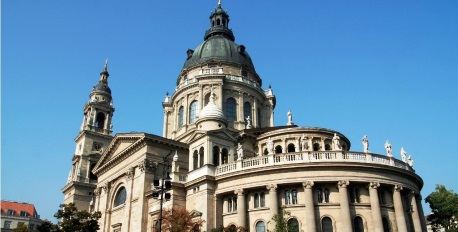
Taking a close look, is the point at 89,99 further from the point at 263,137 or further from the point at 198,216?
the point at 198,216

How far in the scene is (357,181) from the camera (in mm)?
31891

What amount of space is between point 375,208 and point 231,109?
84.5ft

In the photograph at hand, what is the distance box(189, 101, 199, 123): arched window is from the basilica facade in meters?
0.15

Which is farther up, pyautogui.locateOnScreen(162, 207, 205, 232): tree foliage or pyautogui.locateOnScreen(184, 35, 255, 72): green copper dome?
pyautogui.locateOnScreen(184, 35, 255, 72): green copper dome

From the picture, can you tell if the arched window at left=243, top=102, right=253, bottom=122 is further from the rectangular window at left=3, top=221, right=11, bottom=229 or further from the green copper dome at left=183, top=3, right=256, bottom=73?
the rectangular window at left=3, top=221, right=11, bottom=229

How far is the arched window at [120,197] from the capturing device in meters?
43.4

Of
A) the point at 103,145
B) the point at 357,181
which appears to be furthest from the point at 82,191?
the point at 357,181

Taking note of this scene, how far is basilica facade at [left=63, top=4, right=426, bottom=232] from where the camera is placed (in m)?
31.8

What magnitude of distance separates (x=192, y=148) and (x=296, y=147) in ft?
31.5

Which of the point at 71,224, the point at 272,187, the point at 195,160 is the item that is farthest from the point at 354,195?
the point at 71,224

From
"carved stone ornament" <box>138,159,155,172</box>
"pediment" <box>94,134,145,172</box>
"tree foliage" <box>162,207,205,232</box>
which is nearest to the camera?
"tree foliage" <box>162,207,205,232</box>

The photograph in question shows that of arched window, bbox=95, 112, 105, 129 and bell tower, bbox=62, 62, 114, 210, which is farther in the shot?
arched window, bbox=95, 112, 105, 129

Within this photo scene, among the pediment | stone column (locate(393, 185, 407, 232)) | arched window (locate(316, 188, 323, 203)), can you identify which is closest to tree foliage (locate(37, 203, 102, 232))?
the pediment

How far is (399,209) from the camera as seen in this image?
32.2m
